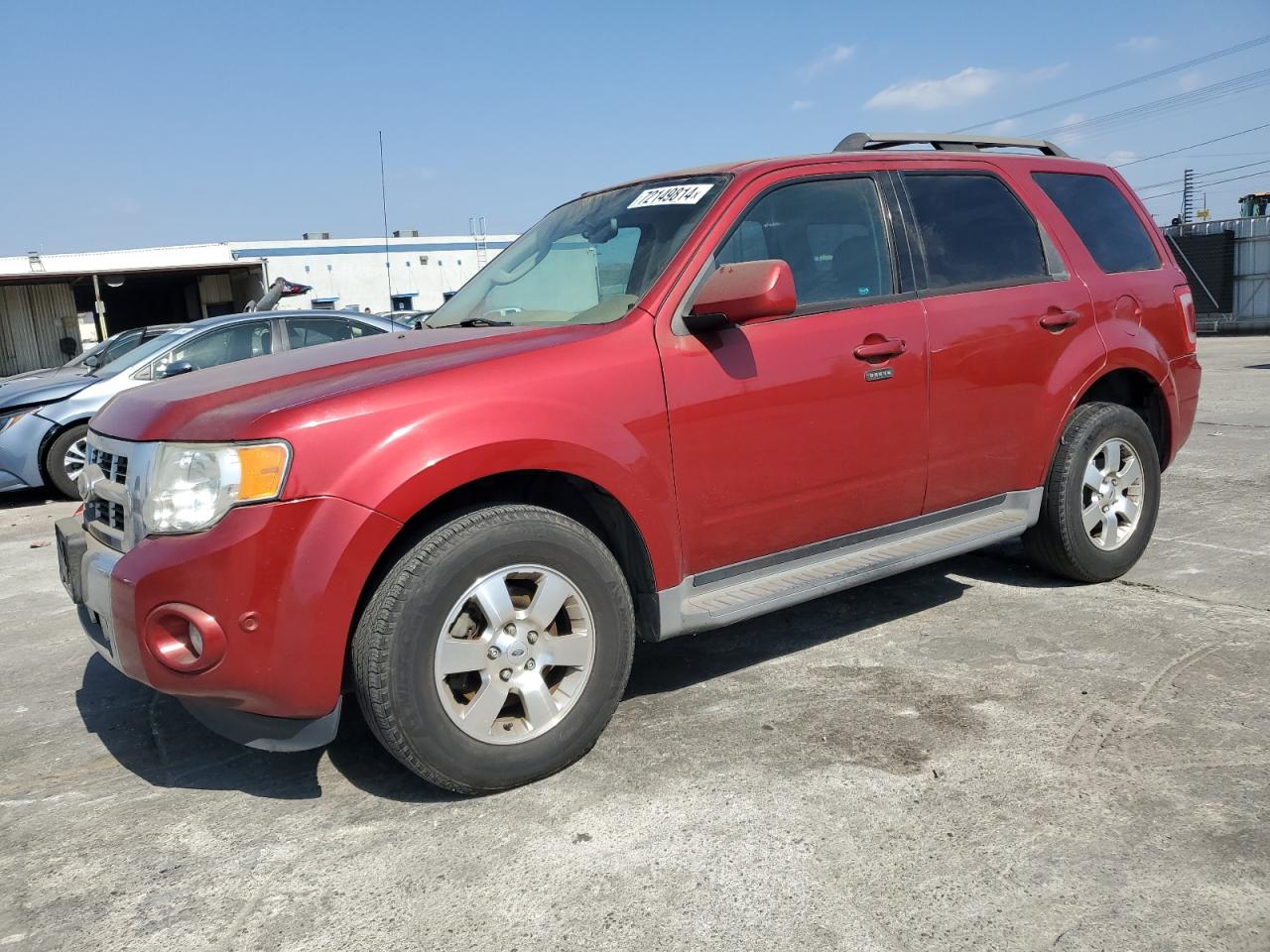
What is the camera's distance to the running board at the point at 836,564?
3.26 m

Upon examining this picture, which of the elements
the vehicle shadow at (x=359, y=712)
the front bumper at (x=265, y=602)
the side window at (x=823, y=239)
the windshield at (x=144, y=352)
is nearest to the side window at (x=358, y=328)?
the windshield at (x=144, y=352)

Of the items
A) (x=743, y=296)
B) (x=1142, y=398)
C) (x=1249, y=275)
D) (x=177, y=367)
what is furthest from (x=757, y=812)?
(x=1249, y=275)

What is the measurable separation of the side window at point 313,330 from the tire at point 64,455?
188 centimetres

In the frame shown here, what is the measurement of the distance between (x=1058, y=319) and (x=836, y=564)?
4.98ft

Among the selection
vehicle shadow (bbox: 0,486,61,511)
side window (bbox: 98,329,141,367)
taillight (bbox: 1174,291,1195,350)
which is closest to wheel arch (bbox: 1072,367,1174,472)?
taillight (bbox: 1174,291,1195,350)

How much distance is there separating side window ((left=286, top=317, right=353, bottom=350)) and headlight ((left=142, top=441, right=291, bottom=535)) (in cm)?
626

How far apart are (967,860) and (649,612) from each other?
3.96ft

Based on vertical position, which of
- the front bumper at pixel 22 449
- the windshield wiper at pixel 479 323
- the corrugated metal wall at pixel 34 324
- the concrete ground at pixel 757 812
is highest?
the corrugated metal wall at pixel 34 324

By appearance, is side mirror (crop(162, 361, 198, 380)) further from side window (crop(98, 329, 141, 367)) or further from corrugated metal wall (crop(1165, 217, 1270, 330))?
corrugated metal wall (crop(1165, 217, 1270, 330))

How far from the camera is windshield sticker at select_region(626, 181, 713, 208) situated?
3.59 meters

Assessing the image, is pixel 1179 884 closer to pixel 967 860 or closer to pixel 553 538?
pixel 967 860

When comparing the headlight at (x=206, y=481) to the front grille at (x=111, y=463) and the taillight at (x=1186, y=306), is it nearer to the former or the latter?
the front grille at (x=111, y=463)

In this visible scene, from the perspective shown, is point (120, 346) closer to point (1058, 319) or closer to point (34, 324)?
Answer: point (1058, 319)

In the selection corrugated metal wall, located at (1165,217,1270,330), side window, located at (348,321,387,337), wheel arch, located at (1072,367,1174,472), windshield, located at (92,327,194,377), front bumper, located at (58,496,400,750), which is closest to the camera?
front bumper, located at (58,496,400,750)
